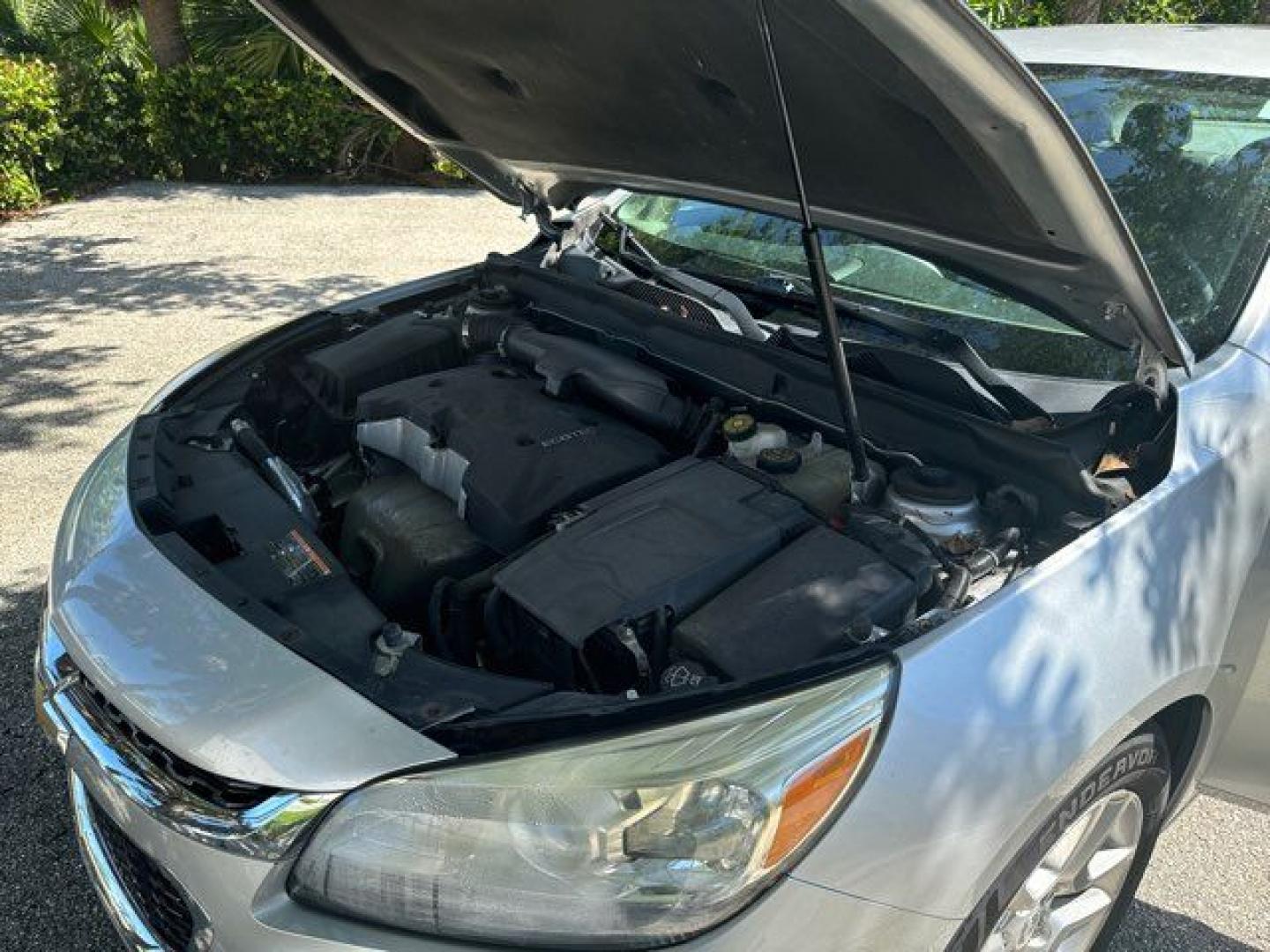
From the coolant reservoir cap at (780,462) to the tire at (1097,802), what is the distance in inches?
30.8

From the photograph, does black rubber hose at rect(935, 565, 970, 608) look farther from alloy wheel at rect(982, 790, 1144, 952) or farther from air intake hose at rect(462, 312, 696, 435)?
air intake hose at rect(462, 312, 696, 435)

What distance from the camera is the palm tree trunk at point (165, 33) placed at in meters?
10.1

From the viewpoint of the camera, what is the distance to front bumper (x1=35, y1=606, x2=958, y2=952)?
129 cm

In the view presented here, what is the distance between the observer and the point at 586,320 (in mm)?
2727

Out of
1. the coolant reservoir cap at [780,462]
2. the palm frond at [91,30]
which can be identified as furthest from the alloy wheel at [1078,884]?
the palm frond at [91,30]

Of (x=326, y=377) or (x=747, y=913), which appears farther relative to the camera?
(x=326, y=377)

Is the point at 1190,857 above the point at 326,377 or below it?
below

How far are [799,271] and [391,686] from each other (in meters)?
1.72

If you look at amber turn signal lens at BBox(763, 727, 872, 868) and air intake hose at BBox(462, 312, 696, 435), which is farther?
air intake hose at BBox(462, 312, 696, 435)

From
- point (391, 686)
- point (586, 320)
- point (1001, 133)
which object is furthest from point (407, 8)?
point (391, 686)

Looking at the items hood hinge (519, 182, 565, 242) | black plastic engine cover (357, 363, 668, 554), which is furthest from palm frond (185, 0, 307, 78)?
black plastic engine cover (357, 363, 668, 554)

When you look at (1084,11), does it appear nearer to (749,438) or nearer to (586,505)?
(749,438)

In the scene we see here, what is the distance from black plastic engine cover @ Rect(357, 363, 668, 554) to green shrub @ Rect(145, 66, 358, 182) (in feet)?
28.2

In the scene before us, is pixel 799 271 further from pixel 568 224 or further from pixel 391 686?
pixel 391 686
